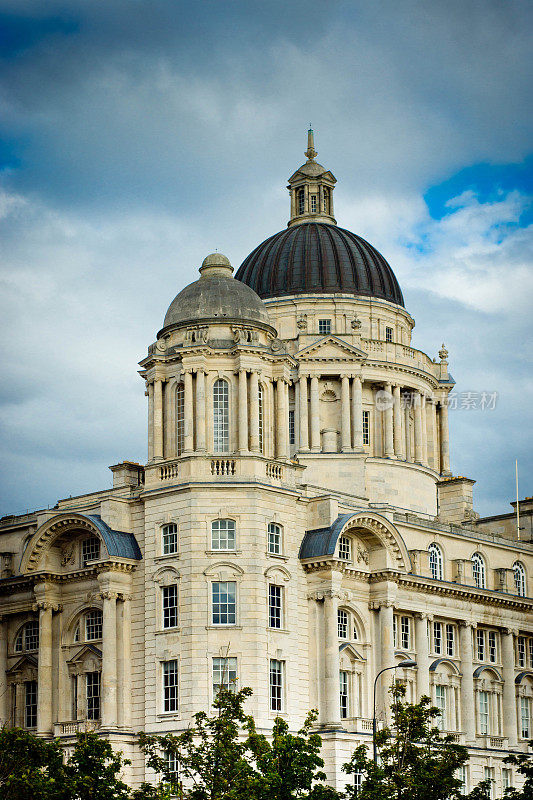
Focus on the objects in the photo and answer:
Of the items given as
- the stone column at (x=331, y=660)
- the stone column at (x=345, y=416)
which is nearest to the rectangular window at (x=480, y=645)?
the stone column at (x=345, y=416)

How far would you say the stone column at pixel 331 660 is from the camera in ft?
266

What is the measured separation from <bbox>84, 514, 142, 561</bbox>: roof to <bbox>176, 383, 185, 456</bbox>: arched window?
212 inches

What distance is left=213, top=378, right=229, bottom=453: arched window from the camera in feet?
274

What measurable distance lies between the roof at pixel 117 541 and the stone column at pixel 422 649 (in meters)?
18.9

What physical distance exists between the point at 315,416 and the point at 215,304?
74.9ft

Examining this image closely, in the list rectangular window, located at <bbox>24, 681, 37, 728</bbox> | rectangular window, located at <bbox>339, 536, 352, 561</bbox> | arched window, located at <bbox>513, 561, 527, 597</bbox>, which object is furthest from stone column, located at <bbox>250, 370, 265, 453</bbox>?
arched window, located at <bbox>513, 561, 527, 597</bbox>

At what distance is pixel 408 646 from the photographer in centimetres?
9256

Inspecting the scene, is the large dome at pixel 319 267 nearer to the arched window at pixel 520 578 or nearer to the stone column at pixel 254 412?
the arched window at pixel 520 578

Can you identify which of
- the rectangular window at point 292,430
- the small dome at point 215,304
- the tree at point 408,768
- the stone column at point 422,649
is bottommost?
the tree at point 408,768

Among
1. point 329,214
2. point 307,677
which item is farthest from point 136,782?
point 329,214

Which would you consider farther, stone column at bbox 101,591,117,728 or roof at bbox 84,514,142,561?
roof at bbox 84,514,142,561

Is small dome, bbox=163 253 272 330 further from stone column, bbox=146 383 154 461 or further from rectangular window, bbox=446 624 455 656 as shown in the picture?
rectangular window, bbox=446 624 455 656

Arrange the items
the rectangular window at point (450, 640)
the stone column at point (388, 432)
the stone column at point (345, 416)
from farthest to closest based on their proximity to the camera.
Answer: the stone column at point (388, 432)
the stone column at point (345, 416)
the rectangular window at point (450, 640)

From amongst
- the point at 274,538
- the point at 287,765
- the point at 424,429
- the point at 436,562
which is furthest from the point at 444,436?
the point at 287,765
